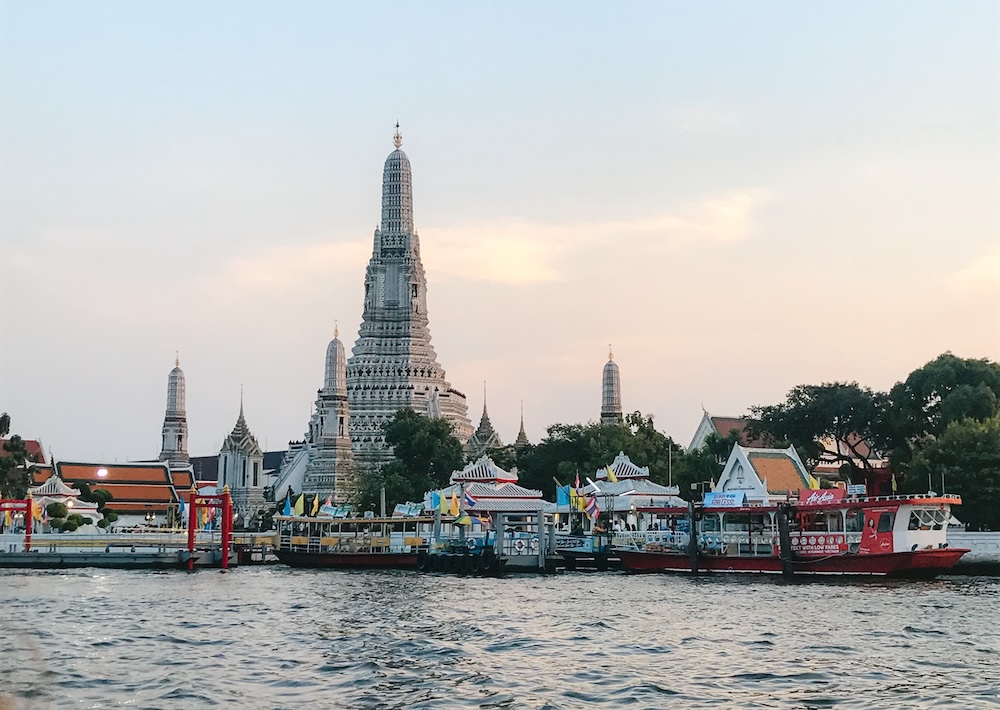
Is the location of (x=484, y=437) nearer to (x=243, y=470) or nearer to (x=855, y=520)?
(x=243, y=470)

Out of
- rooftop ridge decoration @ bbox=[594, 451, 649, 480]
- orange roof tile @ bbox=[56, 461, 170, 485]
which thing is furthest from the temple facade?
rooftop ridge decoration @ bbox=[594, 451, 649, 480]

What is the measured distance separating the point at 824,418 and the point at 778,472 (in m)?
14.6

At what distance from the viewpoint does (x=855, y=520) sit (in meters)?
51.7

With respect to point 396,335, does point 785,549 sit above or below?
below

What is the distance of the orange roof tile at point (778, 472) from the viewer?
65.1 m

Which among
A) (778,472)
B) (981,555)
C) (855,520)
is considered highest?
(778,472)

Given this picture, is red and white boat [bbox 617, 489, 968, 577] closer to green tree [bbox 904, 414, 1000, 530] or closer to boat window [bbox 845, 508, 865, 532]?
boat window [bbox 845, 508, 865, 532]

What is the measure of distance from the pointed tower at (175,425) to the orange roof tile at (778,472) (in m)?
65.7

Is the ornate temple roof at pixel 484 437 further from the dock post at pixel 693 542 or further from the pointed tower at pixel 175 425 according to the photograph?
the dock post at pixel 693 542

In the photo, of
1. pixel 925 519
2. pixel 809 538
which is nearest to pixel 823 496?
pixel 809 538

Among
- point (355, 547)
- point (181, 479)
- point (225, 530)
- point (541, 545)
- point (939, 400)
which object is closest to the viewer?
point (541, 545)

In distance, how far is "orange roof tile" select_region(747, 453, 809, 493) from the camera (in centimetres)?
6506

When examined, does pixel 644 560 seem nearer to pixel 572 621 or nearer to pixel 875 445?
pixel 572 621

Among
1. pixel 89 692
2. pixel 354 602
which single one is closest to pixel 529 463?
pixel 354 602
